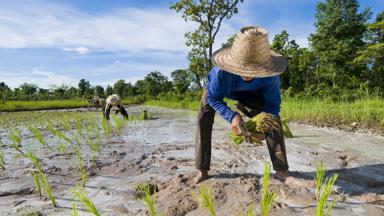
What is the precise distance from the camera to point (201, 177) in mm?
2543

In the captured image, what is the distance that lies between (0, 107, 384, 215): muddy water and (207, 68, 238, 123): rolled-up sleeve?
0.49 m

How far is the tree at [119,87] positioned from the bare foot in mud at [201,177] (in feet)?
150

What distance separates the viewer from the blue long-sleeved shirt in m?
2.41

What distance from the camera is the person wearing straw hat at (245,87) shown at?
7.11ft

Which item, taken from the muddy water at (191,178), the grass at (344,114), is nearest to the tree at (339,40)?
the grass at (344,114)

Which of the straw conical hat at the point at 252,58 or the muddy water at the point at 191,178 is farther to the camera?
the straw conical hat at the point at 252,58

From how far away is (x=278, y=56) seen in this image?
2.41 meters

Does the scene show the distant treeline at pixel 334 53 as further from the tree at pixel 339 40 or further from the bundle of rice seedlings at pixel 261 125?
the bundle of rice seedlings at pixel 261 125

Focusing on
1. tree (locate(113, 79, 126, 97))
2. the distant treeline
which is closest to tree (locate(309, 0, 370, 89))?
the distant treeline

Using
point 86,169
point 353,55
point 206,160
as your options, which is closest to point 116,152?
point 86,169

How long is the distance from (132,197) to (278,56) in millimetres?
1420

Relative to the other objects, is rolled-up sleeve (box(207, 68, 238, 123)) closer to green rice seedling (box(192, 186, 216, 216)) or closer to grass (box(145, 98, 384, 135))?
green rice seedling (box(192, 186, 216, 216))

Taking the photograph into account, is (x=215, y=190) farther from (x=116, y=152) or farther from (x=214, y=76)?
(x=116, y=152)

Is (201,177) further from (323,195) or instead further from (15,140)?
(15,140)
